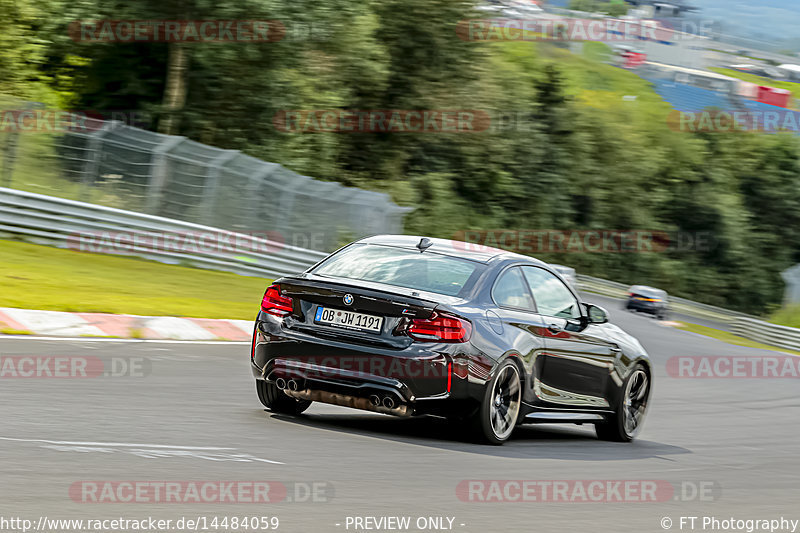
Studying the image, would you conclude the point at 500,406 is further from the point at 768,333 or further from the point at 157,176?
the point at 768,333

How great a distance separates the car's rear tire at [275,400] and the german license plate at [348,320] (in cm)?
103

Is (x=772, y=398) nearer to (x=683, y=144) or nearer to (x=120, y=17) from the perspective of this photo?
(x=120, y=17)

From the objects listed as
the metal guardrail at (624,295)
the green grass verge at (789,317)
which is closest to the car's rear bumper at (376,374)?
the metal guardrail at (624,295)

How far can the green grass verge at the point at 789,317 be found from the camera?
46.9 meters

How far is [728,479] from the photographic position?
27.6ft

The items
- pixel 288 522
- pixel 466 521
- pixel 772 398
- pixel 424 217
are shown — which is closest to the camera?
pixel 288 522

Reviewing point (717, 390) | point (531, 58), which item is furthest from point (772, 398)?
point (531, 58)

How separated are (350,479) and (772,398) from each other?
12.6 meters

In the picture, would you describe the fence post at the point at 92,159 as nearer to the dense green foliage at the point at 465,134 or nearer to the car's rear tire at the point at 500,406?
the dense green foliage at the point at 465,134

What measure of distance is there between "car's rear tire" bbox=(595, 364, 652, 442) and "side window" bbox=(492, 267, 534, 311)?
6.08 feet

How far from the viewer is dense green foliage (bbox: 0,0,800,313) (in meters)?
31.3

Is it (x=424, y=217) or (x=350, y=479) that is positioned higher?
(x=350, y=479)

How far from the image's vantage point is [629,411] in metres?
10.5

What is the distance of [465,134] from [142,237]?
28636 millimetres
